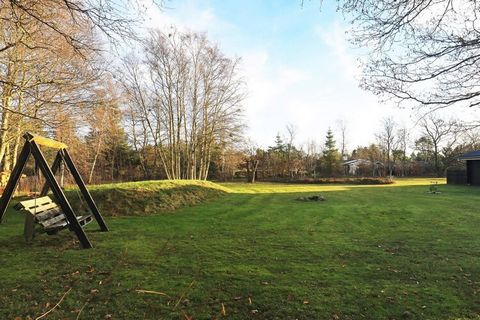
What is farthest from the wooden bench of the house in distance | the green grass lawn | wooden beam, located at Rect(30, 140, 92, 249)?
the house in distance

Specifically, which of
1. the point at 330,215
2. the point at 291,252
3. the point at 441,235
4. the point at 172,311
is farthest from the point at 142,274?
the point at 330,215

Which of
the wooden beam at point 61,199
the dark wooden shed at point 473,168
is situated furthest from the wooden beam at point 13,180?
the dark wooden shed at point 473,168

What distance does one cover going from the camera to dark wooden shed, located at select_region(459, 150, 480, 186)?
25250mm

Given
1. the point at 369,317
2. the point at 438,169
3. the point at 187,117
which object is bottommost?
the point at 369,317

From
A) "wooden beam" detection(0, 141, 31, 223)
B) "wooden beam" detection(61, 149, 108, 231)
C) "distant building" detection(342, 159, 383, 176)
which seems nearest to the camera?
"wooden beam" detection(0, 141, 31, 223)

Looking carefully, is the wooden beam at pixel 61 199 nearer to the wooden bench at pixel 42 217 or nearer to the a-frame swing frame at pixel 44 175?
the a-frame swing frame at pixel 44 175

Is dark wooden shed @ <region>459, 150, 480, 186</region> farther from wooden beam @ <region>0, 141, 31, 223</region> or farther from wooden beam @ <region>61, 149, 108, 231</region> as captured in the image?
wooden beam @ <region>0, 141, 31, 223</region>

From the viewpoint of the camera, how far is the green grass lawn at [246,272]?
138 inches

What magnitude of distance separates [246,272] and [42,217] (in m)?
3.96

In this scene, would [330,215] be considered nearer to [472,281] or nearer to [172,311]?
[472,281]

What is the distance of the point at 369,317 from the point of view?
3.36 metres

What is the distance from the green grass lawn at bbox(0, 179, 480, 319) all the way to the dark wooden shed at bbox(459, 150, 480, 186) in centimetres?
2060

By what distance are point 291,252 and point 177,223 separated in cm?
386

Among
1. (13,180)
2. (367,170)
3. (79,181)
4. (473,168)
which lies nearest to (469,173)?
(473,168)
